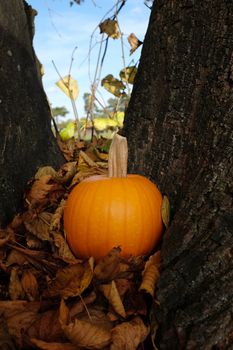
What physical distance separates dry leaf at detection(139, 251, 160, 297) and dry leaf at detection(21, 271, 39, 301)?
453mm

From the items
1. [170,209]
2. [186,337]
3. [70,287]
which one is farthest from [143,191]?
[186,337]

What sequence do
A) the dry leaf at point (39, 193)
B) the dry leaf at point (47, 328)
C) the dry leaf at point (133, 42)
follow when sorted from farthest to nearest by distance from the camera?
the dry leaf at point (133, 42), the dry leaf at point (39, 193), the dry leaf at point (47, 328)

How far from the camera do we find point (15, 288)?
1.83 metres

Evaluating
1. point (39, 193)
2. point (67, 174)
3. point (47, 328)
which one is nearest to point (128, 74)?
point (67, 174)

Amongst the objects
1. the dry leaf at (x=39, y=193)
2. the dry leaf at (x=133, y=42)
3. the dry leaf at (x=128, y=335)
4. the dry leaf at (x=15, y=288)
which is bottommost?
the dry leaf at (x=15, y=288)

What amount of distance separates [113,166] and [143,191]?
0.20 meters

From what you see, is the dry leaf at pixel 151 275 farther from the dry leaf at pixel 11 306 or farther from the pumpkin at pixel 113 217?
the dry leaf at pixel 11 306

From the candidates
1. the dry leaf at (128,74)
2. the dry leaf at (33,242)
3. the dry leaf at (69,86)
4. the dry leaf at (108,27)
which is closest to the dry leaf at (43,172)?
the dry leaf at (33,242)

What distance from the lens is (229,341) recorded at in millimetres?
1377

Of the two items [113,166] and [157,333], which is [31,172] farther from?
[157,333]

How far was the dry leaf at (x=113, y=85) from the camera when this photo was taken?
175 inches

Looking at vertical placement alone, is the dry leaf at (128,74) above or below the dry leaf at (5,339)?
above

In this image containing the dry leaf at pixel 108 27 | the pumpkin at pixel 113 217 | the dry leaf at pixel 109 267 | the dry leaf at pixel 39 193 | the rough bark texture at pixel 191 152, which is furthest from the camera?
the dry leaf at pixel 108 27

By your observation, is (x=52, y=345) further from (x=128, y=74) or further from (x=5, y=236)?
(x=128, y=74)
